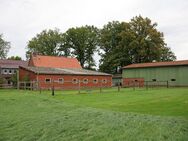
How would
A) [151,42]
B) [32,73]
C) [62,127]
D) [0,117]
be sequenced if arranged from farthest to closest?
1. [151,42]
2. [32,73]
3. [0,117]
4. [62,127]

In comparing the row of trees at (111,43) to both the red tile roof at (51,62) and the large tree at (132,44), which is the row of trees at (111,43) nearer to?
the large tree at (132,44)

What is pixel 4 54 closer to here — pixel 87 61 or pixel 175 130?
pixel 87 61

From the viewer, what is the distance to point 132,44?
65562 millimetres

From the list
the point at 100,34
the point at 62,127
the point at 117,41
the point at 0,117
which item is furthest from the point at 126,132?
→ the point at 100,34

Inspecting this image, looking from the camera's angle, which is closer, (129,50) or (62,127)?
(62,127)

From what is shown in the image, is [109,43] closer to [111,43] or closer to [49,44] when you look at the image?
[111,43]

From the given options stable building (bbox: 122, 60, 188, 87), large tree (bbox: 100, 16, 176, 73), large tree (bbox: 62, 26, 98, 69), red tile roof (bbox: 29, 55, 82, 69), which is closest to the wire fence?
stable building (bbox: 122, 60, 188, 87)

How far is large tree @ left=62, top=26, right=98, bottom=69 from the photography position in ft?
258

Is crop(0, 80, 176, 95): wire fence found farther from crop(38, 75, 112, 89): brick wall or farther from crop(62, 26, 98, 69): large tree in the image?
crop(62, 26, 98, 69): large tree

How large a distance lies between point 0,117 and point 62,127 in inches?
163

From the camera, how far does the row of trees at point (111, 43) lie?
66062 millimetres

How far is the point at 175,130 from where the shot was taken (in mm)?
8859

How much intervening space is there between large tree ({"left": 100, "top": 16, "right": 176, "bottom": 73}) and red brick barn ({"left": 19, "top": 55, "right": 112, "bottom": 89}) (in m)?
12.7

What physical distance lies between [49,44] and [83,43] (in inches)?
356
